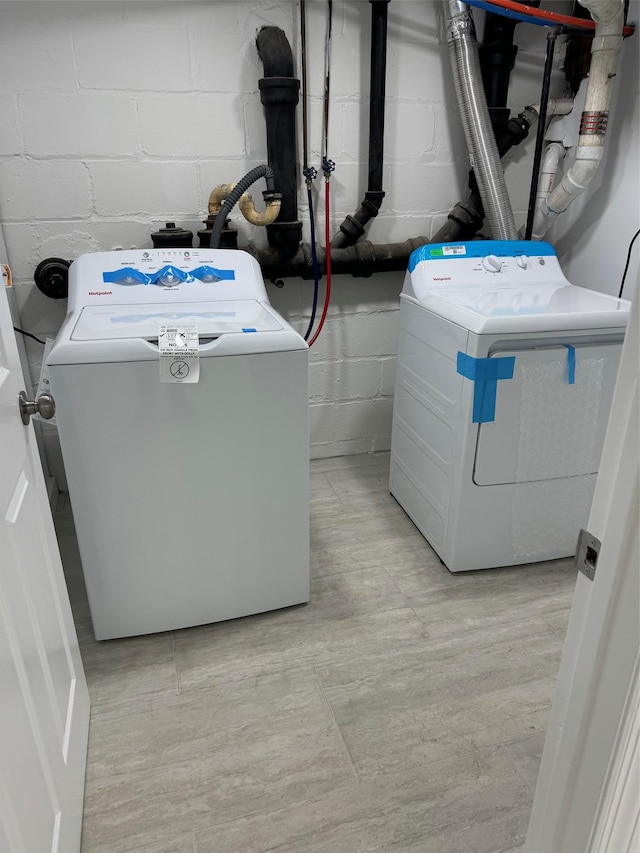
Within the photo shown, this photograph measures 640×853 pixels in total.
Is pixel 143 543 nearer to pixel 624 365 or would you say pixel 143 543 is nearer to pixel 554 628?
pixel 554 628

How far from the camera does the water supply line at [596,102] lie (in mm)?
2135

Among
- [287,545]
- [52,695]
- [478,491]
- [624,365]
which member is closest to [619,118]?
[478,491]

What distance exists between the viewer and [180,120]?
2.22 meters

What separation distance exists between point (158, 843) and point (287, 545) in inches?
31.6

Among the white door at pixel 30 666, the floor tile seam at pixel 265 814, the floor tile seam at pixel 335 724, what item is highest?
the white door at pixel 30 666

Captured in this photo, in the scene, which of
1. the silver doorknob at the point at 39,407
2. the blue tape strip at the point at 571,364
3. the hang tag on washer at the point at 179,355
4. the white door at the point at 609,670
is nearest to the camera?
the white door at the point at 609,670

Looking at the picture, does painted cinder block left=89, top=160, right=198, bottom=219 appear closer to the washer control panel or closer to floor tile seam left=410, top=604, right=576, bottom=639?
the washer control panel

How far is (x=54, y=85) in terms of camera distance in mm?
2062

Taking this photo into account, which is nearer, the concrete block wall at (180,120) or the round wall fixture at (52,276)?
the concrete block wall at (180,120)

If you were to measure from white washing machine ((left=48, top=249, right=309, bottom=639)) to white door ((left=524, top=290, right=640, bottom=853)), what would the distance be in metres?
1.04

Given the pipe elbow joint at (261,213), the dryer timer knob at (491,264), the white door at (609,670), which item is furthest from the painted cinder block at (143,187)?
the white door at (609,670)

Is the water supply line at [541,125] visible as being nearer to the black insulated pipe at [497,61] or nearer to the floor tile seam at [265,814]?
the black insulated pipe at [497,61]

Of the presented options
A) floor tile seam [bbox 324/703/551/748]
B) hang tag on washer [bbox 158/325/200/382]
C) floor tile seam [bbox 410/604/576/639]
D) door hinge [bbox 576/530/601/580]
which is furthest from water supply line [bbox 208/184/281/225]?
door hinge [bbox 576/530/601/580]

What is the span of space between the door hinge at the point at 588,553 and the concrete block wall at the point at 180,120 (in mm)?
2063
